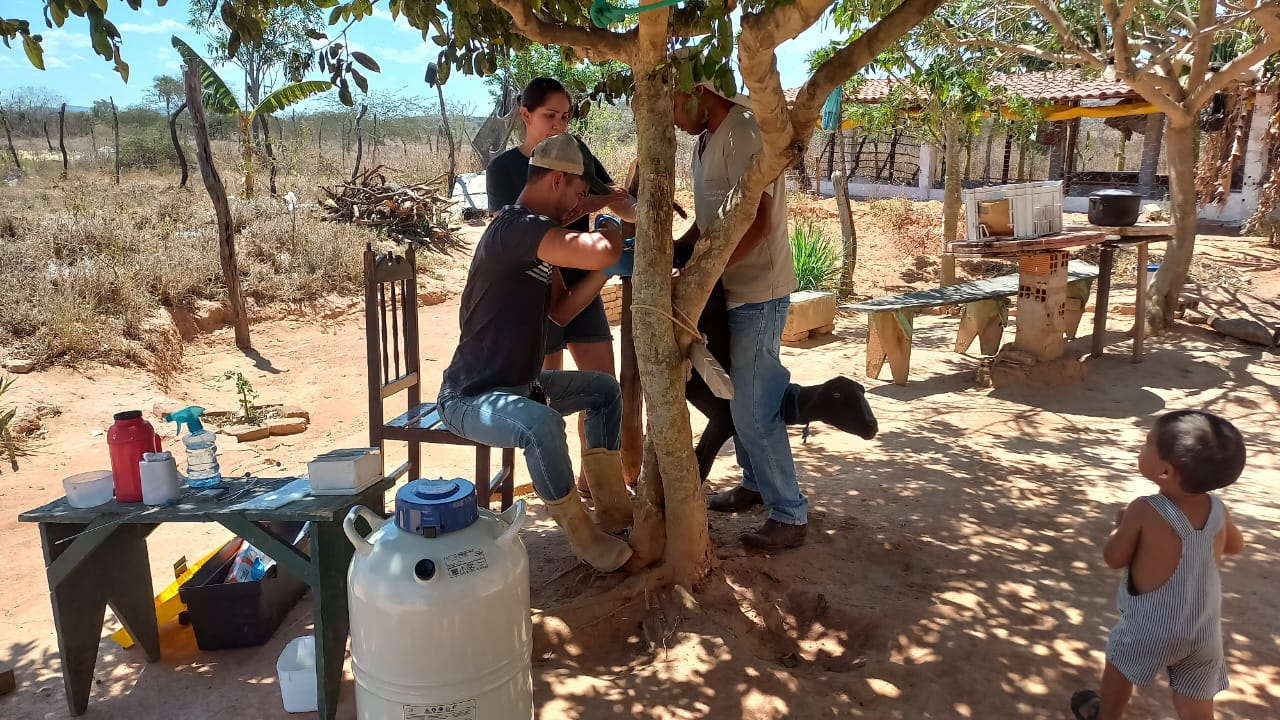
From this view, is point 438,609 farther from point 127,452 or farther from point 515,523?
point 127,452

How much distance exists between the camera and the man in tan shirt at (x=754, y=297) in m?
3.00

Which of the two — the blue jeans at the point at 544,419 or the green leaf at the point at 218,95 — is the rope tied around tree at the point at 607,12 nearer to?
the blue jeans at the point at 544,419

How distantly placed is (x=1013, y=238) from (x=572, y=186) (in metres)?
4.40

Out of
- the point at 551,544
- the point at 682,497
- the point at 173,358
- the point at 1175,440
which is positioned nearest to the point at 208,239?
the point at 173,358

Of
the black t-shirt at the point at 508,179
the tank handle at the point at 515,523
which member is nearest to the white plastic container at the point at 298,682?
the tank handle at the point at 515,523

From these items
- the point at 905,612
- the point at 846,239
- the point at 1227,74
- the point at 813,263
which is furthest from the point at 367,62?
the point at 846,239

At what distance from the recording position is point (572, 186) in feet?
9.29

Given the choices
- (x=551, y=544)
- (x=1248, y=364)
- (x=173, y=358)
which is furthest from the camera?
(x=173, y=358)

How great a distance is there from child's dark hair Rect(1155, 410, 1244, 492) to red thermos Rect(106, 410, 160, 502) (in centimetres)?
278

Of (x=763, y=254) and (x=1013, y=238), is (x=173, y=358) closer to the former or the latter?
(x=763, y=254)

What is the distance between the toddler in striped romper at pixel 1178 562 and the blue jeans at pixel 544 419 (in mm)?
1592

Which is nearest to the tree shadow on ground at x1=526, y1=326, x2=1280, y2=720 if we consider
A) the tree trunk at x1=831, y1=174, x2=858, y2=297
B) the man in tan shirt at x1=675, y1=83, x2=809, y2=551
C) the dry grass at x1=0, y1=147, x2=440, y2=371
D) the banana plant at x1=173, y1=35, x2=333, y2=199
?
the man in tan shirt at x1=675, y1=83, x2=809, y2=551

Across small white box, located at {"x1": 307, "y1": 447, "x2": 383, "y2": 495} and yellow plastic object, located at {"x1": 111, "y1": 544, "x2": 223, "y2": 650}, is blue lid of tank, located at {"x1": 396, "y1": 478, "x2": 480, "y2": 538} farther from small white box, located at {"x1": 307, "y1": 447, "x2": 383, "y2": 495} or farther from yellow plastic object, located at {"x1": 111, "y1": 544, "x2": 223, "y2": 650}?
yellow plastic object, located at {"x1": 111, "y1": 544, "x2": 223, "y2": 650}

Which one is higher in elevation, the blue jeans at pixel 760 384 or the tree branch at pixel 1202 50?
the tree branch at pixel 1202 50
